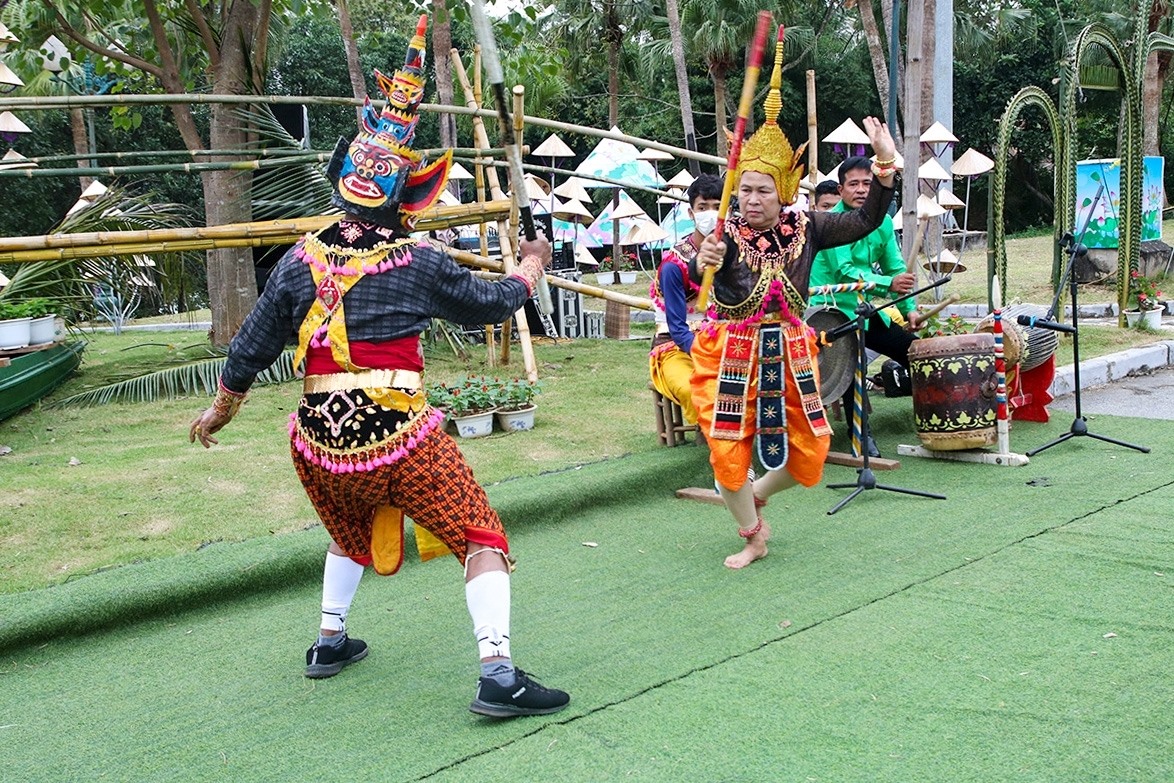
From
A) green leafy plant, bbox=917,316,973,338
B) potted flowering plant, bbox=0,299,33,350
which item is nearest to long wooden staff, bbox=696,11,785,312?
green leafy plant, bbox=917,316,973,338

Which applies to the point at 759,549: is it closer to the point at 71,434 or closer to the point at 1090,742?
the point at 1090,742

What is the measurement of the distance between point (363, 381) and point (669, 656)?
1358 millimetres

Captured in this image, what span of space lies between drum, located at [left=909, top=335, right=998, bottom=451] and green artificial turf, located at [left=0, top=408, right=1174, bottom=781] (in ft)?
2.81

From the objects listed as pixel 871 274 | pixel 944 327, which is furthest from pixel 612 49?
pixel 871 274

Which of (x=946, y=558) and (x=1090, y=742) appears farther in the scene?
(x=946, y=558)

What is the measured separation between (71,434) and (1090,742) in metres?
6.65

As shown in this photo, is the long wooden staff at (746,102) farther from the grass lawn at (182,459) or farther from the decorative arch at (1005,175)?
the decorative arch at (1005,175)

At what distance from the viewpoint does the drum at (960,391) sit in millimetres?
6461

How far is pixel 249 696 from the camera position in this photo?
3.56 metres

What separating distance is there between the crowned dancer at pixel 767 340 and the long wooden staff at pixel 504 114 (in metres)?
0.96

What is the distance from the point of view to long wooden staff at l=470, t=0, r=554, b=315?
3.45m

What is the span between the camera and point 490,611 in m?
3.34

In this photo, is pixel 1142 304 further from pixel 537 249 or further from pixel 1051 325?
pixel 537 249

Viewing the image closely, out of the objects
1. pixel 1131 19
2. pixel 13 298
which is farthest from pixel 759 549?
pixel 1131 19
